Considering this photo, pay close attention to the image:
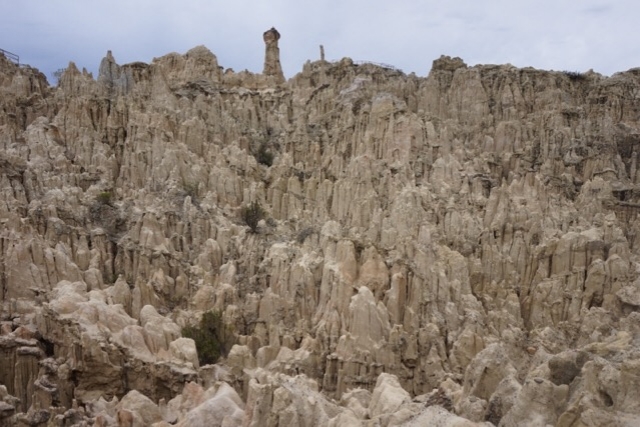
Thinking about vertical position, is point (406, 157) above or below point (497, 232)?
above

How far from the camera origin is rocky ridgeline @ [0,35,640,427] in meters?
16.6

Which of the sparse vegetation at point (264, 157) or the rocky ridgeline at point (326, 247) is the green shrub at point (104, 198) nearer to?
the rocky ridgeline at point (326, 247)

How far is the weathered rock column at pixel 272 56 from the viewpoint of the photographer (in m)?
49.7

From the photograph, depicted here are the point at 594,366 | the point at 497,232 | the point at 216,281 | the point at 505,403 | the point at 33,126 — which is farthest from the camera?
the point at 33,126

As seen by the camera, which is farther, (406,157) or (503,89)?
(503,89)

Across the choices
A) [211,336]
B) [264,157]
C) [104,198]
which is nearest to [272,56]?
[264,157]

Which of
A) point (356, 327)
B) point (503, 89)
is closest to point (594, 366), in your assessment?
point (356, 327)

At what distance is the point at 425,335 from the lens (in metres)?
25.2

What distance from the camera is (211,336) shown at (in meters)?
25.6

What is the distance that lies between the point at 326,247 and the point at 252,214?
561cm

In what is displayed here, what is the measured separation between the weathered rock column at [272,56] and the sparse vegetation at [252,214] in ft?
58.9

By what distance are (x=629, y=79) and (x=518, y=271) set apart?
18.0 meters

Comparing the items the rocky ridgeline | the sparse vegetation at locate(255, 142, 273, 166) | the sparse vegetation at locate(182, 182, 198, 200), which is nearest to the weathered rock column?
the rocky ridgeline

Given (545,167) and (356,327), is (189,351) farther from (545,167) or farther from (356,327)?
(545,167)
